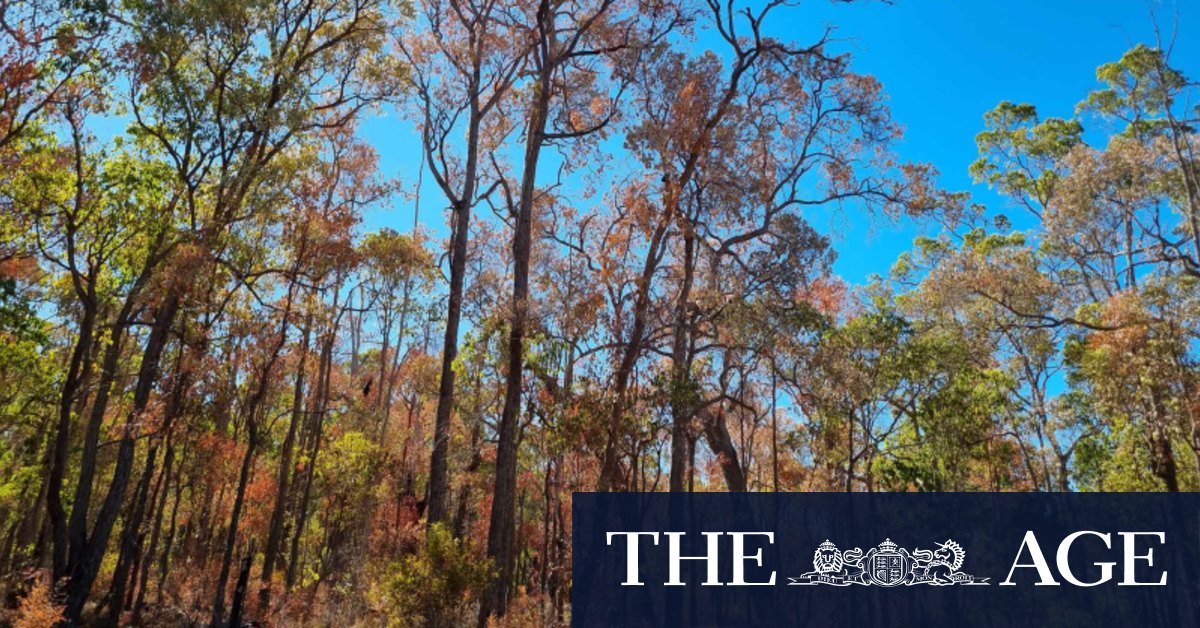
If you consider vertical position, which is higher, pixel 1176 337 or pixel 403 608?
pixel 1176 337

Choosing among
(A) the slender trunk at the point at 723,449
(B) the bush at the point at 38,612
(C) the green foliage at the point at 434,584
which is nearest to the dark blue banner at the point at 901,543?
(A) the slender trunk at the point at 723,449

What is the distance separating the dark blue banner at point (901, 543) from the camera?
10562 mm

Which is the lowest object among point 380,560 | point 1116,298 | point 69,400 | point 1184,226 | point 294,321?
point 380,560

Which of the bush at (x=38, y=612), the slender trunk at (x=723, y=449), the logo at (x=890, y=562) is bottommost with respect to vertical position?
the bush at (x=38, y=612)

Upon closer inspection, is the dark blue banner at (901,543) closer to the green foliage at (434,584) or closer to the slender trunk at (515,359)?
the slender trunk at (515,359)

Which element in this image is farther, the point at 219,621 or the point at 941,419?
the point at 941,419

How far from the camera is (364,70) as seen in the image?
516 inches

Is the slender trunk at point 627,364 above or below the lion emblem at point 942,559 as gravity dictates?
above

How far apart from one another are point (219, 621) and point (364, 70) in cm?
922

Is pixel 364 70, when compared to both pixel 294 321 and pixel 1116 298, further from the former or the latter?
pixel 1116 298

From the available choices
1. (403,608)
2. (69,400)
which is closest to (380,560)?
(403,608)

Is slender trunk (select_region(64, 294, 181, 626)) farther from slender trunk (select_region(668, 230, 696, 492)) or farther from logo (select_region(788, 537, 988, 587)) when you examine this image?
logo (select_region(788, 537, 988, 587))

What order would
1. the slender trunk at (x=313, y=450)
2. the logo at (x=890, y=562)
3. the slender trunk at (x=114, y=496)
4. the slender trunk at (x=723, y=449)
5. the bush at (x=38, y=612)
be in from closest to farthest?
the bush at (x=38, y=612) → the logo at (x=890, y=562) → the slender trunk at (x=114, y=496) → the slender trunk at (x=723, y=449) → the slender trunk at (x=313, y=450)

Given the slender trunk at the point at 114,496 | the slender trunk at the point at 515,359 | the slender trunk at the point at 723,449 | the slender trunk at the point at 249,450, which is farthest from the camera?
the slender trunk at the point at 723,449
